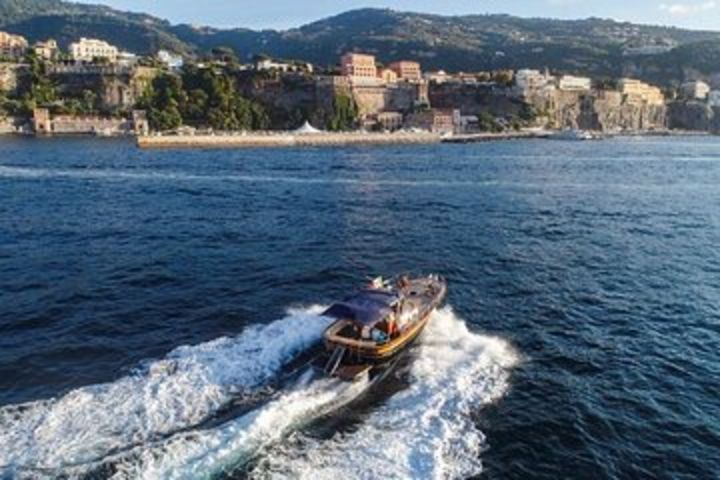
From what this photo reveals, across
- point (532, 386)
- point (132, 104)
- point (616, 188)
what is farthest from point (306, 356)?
point (132, 104)

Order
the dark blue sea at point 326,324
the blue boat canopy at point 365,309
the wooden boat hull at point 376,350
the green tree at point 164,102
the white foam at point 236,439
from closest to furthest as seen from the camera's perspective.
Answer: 1. the white foam at point 236,439
2. the dark blue sea at point 326,324
3. the wooden boat hull at point 376,350
4. the blue boat canopy at point 365,309
5. the green tree at point 164,102

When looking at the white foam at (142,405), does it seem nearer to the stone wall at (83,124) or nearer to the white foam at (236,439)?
the white foam at (236,439)

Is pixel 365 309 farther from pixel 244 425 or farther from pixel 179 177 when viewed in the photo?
pixel 179 177

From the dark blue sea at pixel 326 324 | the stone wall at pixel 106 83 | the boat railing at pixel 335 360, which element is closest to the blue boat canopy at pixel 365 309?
the boat railing at pixel 335 360

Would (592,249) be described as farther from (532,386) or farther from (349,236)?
(532,386)

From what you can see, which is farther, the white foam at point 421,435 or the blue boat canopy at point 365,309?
the blue boat canopy at point 365,309

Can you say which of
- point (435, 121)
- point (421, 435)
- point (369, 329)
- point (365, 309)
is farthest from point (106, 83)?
point (421, 435)
